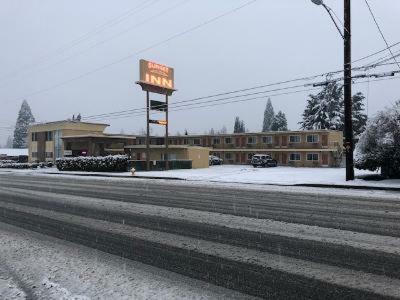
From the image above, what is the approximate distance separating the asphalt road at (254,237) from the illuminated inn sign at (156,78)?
3387cm

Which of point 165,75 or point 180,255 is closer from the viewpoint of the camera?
point 180,255

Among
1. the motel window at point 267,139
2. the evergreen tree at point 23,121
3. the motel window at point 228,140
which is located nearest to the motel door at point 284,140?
the motel window at point 267,139

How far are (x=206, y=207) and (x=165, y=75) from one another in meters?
39.1

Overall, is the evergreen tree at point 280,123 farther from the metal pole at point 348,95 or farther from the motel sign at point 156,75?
the metal pole at point 348,95

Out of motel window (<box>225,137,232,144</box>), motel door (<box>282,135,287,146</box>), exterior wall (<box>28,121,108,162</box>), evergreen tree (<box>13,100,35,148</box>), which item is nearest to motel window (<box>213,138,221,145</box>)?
motel window (<box>225,137,232,144</box>)

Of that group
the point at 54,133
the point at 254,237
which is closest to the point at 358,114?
the point at 54,133

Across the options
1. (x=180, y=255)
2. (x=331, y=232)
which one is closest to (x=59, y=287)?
(x=180, y=255)

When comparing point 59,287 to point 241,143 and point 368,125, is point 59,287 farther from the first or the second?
point 241,143

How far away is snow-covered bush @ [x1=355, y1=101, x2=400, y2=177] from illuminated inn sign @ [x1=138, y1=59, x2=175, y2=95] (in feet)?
Answer: 89.3

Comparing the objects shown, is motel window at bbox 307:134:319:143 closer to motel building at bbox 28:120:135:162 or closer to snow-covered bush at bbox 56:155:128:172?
motel building at bbox 28:120:135:162

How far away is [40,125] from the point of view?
7719cm

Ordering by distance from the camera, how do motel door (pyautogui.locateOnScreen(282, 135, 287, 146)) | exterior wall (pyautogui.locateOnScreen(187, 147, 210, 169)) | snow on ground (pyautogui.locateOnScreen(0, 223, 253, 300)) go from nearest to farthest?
snow on ground (pyautogui.locateOnScreen(0, 223, 253, 300))
exterior wall (pyautogui.locateOnScreen(187, 147, 210, 169))
motel door (pyautogui.locateOnScreen(282, 135, 287, 146))

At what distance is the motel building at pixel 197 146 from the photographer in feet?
198

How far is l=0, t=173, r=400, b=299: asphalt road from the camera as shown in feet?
18.2
